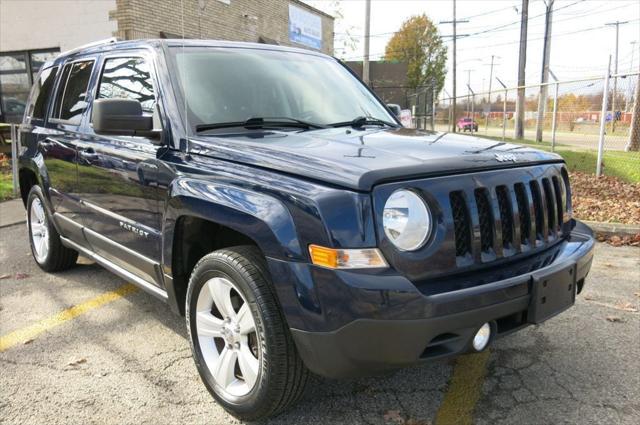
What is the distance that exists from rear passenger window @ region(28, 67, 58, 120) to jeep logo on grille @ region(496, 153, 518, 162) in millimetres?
3859

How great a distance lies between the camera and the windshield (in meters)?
3.08

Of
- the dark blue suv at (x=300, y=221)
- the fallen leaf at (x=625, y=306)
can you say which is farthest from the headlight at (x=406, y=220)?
the fallen leaf at (x=625, y=306)

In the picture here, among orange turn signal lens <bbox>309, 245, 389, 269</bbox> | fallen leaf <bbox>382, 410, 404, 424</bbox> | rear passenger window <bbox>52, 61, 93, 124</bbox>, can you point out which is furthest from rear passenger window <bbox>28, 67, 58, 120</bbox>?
fallen leaf <bbox>382, 410, 404, 424</bbox>

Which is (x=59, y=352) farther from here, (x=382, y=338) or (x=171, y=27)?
(x=171, y=27)

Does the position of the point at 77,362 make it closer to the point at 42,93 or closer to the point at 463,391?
the point at 463,391

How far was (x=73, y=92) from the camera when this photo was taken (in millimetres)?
4254

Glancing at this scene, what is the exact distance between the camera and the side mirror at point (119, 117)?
283 centimetres

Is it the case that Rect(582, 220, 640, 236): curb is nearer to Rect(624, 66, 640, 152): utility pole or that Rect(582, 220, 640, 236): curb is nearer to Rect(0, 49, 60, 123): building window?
Rect(624, 66, 640, 152): utility pole

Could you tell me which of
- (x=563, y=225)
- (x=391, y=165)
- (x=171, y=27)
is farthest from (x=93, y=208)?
(x=171, y=27)

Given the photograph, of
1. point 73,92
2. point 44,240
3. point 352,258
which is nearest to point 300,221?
point 352,258

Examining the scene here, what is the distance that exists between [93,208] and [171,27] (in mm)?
10287

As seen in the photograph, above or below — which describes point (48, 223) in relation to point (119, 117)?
below

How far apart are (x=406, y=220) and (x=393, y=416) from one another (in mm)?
1069

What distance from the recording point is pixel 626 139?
11508mm
